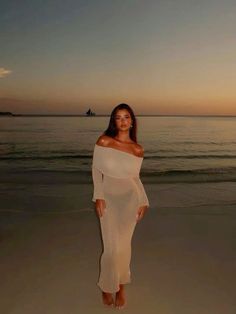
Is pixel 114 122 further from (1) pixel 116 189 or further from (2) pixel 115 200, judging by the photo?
(2) pixel 115 200

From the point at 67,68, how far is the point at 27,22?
24.4 feet

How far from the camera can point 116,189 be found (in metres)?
3.47

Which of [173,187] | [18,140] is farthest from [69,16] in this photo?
[173,187]

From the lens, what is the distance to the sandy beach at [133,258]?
12.0 feet

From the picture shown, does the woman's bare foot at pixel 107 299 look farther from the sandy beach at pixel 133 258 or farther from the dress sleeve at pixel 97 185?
the dress sleeve at pixel 97 185

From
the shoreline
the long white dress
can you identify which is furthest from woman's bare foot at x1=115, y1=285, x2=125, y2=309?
the shoreline

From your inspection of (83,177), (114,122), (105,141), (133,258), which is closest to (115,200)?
(105,141)

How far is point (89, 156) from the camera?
66.9 ft

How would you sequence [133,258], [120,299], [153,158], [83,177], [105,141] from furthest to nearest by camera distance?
[153,158] < [83,177] < [133,258] < [120,299] < [105,141]

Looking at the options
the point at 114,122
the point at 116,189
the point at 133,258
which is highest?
the point at 114,122

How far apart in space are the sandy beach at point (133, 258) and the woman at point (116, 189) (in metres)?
0.55

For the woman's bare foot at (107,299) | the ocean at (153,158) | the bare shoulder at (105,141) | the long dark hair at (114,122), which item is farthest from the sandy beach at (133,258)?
the ocean at (153,158)

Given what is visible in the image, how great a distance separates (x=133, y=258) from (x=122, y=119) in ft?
7.66

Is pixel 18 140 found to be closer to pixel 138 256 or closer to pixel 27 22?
pixel 27 22
